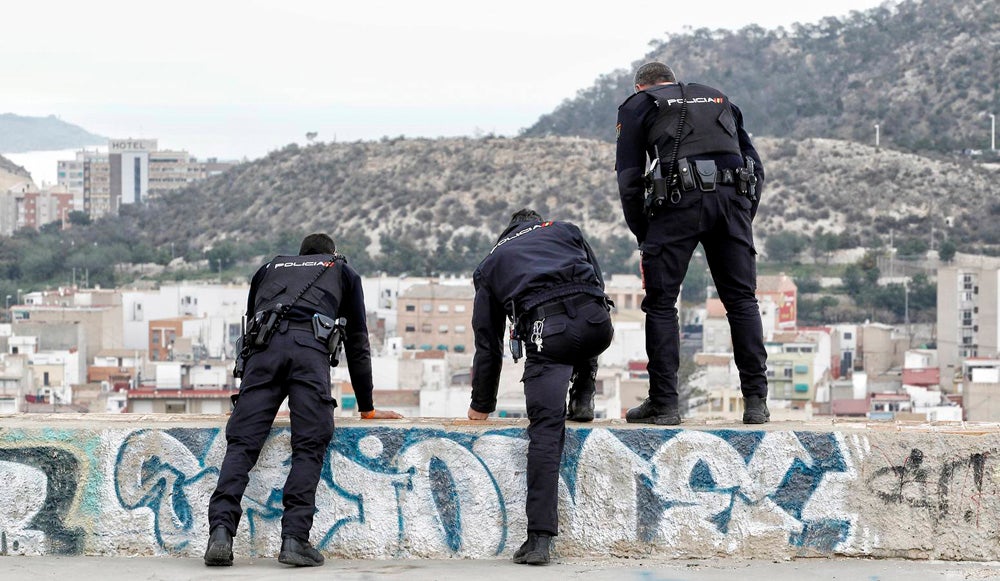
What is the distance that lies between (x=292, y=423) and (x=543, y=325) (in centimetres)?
93

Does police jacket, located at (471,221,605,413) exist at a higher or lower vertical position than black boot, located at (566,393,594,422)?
higher

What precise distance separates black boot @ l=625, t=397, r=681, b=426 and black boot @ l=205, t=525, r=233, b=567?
153 cm

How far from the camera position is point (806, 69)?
126 m

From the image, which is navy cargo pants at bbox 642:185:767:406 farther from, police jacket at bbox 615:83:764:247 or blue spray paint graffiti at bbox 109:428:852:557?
blue spray paint graffiti at bbox 109:428:852:557

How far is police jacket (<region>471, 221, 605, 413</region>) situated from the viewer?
5797 mm

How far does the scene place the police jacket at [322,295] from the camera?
590cm

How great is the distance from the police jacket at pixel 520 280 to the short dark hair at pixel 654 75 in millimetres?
619

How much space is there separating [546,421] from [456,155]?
324 feet

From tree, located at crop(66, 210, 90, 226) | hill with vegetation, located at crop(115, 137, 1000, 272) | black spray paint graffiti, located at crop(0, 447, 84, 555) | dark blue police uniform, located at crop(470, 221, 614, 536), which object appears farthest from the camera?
tree, located at crop(66, 210, 90, 226)

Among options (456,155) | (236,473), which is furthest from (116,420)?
(456,155)

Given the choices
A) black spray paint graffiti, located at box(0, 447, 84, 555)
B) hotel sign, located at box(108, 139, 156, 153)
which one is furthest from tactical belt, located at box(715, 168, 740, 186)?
hotel sign, located at box(108, 139, 156, 153)

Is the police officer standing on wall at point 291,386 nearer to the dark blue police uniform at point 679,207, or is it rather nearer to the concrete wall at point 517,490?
the concrete wall at point 517,490

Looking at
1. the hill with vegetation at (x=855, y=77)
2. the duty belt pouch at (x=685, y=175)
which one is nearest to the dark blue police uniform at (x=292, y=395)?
the duty belt pouch at (x=685, y=175)

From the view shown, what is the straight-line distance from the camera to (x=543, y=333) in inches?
226
